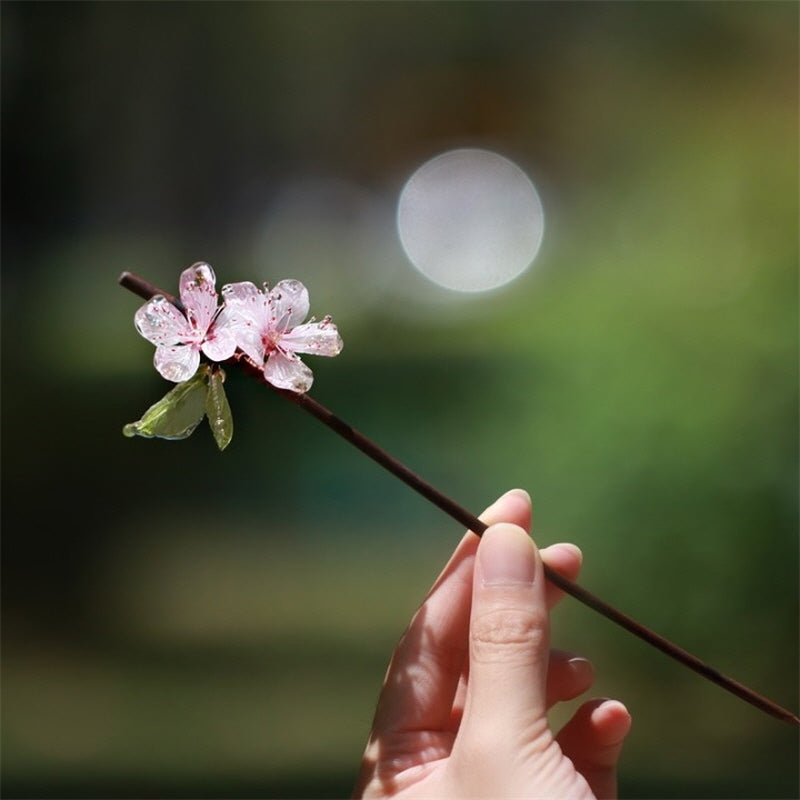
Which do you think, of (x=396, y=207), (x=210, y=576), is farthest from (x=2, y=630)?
(x=396, y=207)

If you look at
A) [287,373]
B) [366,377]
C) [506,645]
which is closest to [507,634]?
[506,645]

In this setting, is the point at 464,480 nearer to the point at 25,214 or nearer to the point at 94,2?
the point at 25,214

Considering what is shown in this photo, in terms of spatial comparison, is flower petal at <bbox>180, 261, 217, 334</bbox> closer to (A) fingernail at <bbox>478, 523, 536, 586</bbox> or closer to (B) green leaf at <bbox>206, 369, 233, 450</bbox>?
(B) green leaf at <bbox>206, 369, 233, 450</bbox>

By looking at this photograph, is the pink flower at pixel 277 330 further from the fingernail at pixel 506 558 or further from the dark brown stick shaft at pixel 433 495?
the fingernail at pixel 506 558

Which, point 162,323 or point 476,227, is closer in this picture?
point 162,323

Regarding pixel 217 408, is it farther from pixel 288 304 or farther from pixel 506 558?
pixel 506 558
